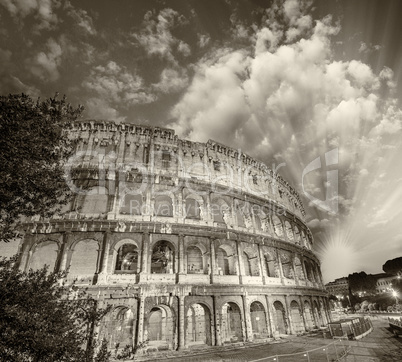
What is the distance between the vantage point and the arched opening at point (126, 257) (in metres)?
15.5

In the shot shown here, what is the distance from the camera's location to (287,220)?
22.0 meters

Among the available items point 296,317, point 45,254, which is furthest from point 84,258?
point 296,317

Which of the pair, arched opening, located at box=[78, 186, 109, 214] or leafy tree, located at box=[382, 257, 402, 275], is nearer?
arched opening, located at box=[78, 186, 109, 214]

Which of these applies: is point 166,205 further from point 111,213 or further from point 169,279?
point 169,279

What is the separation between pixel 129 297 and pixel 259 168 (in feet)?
52.2

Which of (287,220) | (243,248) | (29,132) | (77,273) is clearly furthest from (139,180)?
(287,220)

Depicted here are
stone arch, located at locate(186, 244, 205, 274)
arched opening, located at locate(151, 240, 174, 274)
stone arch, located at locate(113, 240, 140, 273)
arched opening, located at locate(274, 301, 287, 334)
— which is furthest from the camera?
arched opening, located at locate(274, 301, 287, 334)

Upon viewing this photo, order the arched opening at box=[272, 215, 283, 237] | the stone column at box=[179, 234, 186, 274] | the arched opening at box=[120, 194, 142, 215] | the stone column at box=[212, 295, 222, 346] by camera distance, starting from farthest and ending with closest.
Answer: the arched opening at box=[272, 215, 283, 237]
the arched opening at box=[120, 194, 142, 215]
the stone column at box=[179, 234, 186, 274]
the stone column at box=[212, 295, 222, 346]

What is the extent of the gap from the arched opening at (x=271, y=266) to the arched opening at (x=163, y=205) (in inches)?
338

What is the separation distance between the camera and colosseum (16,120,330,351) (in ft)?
42.7

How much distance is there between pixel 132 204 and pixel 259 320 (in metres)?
12.4

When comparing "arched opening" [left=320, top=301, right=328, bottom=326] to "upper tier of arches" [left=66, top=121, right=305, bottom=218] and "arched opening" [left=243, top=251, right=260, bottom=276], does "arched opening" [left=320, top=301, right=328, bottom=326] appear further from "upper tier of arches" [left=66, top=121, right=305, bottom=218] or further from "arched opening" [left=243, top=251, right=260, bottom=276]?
"upper tier of arches" [left=66, top=121, right=305, bottom=218]

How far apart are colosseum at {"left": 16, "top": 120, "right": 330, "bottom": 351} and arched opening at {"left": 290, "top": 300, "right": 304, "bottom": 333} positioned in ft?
0.28

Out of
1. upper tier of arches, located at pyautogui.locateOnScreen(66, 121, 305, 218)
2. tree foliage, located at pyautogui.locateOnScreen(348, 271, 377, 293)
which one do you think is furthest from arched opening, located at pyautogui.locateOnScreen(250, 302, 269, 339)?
tree foliage, located at pyautogui.locateOnScreen(348, 271, 377, 293)
